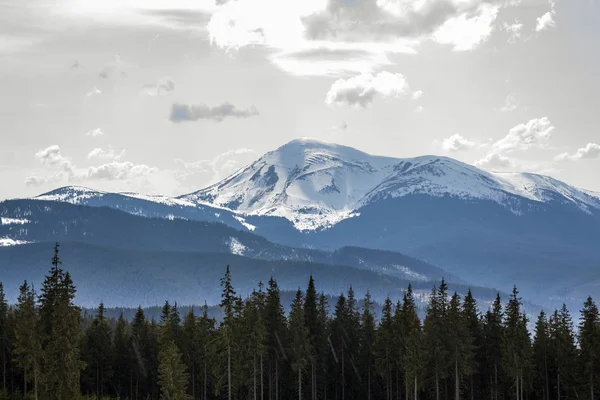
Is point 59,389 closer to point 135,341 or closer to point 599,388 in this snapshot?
point 135,341

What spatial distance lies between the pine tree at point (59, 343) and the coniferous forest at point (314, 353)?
197 mm

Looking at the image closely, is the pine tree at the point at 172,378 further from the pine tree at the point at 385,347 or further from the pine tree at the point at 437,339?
the pine tree at the point at 385,347

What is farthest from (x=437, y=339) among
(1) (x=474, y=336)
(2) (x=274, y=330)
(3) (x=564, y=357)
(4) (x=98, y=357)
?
(4) (x=98, y=357)

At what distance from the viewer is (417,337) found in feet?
335

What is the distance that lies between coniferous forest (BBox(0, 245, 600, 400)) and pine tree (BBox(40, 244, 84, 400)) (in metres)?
A: 0.20

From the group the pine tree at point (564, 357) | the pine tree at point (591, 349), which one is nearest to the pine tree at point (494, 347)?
the pine tree at point (564, 357)

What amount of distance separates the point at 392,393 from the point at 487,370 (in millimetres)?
14235

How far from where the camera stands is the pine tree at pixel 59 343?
270 feet

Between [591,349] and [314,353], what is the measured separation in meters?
33.4

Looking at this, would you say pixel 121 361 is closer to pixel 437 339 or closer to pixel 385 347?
pixel 385 347

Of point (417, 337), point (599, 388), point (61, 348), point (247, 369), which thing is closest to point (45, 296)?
point (61, 348)

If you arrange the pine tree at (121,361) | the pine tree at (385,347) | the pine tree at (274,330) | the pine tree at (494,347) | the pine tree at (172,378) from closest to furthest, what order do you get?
1. the pine tree at (172,378)
2. the pine tree at (274,330)
3. the pine tree at (494,347)
4. the pine tree at (385,347)
5. the pine tree at (121,361)

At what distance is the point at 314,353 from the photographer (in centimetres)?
11681

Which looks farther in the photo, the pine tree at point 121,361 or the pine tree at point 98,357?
the pine tree at point 121,361
